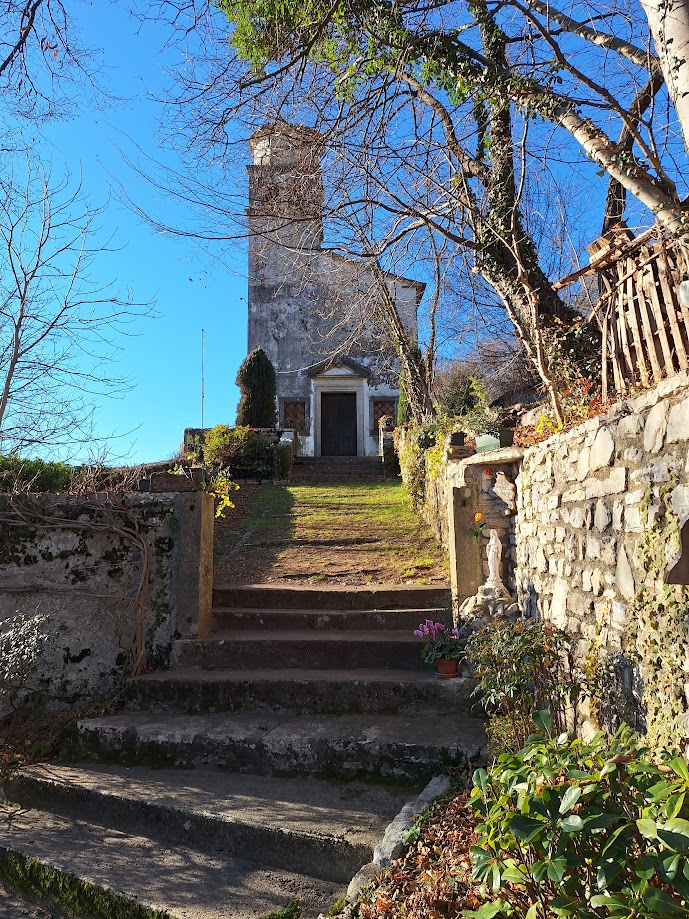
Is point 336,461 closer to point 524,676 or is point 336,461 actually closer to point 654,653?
point 524,676

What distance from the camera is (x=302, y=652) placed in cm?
503

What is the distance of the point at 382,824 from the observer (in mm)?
3133

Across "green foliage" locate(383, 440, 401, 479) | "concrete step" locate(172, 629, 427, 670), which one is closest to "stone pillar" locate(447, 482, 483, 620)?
"concrete step" locate(172, 629, 427, 670)

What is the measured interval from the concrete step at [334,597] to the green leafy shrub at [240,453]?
7.46m

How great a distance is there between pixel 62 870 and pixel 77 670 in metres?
2.17

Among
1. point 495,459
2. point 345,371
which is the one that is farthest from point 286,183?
point 345,371

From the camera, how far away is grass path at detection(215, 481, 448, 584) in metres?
6.69

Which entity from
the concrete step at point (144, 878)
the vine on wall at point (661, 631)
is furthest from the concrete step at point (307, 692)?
the vine on wall at point (661, 631)

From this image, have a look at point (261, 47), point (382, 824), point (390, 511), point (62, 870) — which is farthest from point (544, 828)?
point (390, 511)

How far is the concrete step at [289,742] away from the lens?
3.67 meters

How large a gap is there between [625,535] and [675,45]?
228cm

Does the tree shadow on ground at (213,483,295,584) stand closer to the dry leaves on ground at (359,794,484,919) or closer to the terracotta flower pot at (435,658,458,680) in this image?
the terracotta flower pot at (435,658,458,680)

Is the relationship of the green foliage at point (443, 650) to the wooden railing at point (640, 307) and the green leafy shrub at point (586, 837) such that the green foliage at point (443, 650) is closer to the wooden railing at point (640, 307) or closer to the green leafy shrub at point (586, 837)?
the wooden railing at point (640, 307)

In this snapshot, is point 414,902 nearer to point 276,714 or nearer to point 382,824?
point 382,824
